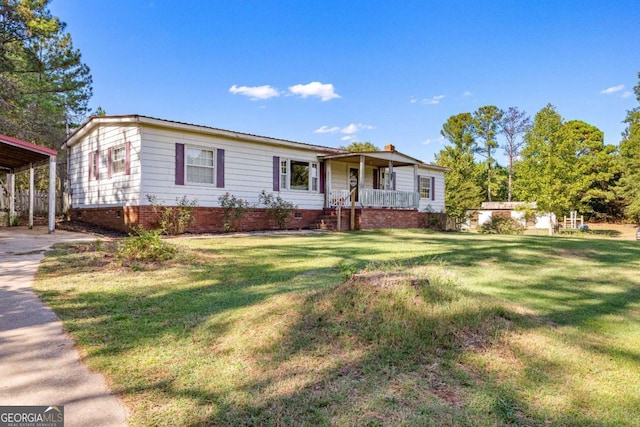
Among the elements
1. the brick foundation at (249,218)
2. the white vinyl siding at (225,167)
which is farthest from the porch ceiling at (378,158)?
the brick foundation at (249,218)

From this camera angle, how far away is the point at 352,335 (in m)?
3.12

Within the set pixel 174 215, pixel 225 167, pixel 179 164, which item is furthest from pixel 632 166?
pixel 174 215

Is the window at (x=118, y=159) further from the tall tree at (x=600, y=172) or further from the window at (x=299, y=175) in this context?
the tall tree at (x=600, y=172)

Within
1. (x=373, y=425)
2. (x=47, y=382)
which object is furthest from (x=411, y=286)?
(x=47, y=382)

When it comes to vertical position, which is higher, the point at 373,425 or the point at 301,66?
the point at 301,66

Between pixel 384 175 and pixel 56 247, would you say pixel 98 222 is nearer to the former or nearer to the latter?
pixel 56 247

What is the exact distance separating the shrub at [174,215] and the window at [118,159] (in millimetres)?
1978

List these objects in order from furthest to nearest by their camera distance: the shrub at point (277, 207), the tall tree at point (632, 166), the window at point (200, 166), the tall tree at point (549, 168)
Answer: the tall tree at point (632, 166), the tall tree at point (549, 168), the shrub at point (277, 207), the window at point (200, 166)

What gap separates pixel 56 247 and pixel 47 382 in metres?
7.11

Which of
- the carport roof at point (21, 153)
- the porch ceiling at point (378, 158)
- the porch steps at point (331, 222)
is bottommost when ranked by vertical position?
the porch steps at point (331, 222)

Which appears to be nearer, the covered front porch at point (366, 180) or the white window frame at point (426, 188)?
the covered front porch at point (366, 180)

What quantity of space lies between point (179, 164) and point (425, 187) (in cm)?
1444

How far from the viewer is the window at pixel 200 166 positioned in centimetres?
1318

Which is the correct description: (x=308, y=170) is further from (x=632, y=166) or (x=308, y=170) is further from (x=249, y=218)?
(x=632, y=166)
